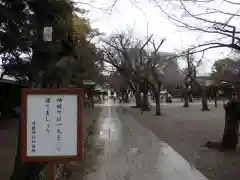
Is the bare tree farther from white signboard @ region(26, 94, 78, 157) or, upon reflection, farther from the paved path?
white signboard @ region(26, 94, 78, 157)

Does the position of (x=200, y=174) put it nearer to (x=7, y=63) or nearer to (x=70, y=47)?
(x=70, y=47)

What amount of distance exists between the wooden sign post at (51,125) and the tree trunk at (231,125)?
838 cm

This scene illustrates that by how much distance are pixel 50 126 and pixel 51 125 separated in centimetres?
2

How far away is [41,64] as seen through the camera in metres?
6.52

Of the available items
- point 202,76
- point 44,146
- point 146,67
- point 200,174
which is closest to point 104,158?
point 200,174

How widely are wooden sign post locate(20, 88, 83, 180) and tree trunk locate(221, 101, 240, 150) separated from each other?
330 inches

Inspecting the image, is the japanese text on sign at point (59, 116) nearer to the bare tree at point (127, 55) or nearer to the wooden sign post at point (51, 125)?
the wooden sign post at point (51, 125)

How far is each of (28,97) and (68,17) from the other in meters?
2.33

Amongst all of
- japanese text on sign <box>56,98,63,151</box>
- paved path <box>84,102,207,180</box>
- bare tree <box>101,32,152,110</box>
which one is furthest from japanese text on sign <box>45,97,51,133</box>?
bare tree <box>101,32,152,110</box>

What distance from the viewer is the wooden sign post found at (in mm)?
4941

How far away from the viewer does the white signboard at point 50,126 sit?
4.94 meters

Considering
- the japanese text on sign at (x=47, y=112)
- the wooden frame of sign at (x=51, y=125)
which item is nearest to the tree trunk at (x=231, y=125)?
the wooden frame of sign at (x=51, y=125)

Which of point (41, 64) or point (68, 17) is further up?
point (68, 17)

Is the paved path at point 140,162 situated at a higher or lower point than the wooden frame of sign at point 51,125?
lower
